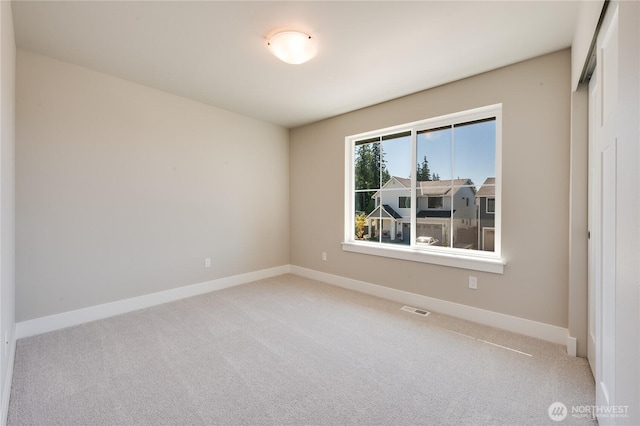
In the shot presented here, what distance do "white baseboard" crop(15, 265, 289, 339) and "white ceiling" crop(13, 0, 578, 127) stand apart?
2.46 m

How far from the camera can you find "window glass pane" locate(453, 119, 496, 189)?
2.89m

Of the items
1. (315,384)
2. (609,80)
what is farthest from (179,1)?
(315,384)

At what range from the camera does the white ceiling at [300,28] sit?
76.4 inches

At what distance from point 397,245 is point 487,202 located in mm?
1181

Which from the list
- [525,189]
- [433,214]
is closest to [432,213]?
[433,214]

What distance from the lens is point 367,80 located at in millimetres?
2994

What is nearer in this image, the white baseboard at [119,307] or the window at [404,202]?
the white baseboard at [119,307]

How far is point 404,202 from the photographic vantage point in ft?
11.8

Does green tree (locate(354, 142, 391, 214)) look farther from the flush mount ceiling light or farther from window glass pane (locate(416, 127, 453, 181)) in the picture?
the flush mount ceiling light

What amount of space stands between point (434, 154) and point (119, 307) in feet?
13.0

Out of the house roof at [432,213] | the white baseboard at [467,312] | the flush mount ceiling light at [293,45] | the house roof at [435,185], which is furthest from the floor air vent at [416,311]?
the flush mount ceiling light at [293,45]

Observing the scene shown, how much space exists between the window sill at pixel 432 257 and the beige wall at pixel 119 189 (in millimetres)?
1737

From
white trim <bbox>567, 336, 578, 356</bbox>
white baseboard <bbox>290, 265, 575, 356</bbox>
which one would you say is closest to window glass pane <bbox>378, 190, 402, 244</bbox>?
white baseboard <bbox>290, 265, 575, 356</bbox>

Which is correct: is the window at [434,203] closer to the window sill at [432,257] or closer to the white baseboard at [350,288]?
the window sill at [432,257]
